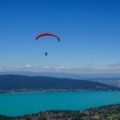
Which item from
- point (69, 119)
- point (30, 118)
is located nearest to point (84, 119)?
point (69, 119)

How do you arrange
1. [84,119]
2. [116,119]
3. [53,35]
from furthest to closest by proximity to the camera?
1. [84,119]
2. [116,119]
3. [53,35]

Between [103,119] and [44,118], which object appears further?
[44,118]

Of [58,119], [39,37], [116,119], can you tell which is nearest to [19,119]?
[58,119]

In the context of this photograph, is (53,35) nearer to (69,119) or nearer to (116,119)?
(116,119)

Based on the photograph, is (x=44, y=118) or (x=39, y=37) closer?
(x=39, y=37)

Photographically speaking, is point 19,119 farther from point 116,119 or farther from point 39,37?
point 39,37

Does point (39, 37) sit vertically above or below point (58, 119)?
above

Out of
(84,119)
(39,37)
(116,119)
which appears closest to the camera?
(39,37)

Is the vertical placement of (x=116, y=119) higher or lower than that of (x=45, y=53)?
lower

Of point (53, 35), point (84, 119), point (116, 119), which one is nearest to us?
point (53, 35)
